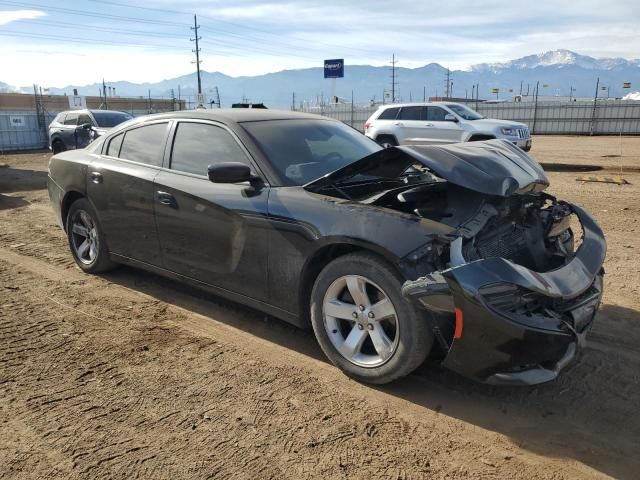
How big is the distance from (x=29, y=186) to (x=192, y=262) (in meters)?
9.90

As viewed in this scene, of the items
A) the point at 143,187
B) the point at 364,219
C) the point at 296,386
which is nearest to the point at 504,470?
the point at 296,386

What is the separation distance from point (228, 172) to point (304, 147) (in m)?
0.81

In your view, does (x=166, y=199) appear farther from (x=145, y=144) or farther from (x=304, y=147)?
(x=304, y=147)

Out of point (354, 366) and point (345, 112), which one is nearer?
point (354, 366)

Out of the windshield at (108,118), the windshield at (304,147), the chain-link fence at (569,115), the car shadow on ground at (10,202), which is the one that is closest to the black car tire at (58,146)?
the windshield at (108,118)

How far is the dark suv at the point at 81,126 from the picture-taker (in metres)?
16.0

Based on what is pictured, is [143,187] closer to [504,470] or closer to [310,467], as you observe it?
[310,467]

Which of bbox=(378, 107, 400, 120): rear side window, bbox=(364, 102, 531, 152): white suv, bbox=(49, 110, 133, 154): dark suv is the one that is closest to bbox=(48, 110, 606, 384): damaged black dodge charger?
bbox=(364, 102, 531, 152): white suv

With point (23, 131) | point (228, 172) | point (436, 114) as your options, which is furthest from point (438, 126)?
point (23, 131)

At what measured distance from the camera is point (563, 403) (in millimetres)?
3059

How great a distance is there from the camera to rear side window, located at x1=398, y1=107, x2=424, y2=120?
1620 cm

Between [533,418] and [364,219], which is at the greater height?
[364,219]

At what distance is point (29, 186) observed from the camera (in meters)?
12.1

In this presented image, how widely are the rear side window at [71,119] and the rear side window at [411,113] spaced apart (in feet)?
35.0
